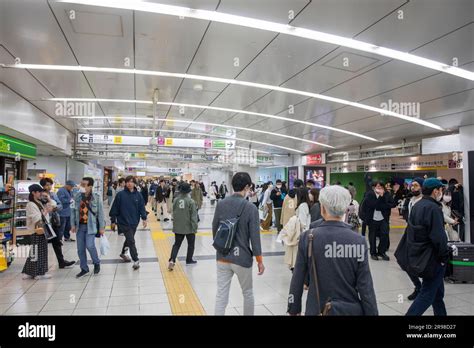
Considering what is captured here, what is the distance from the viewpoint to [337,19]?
383 cm

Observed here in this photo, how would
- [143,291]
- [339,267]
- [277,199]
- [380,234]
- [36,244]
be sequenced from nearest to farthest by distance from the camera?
1. [339,267]
2. [143,291]
3. [36,244]
4. [380,234]
5. [277,199]

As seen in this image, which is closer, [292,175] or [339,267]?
[339,267]

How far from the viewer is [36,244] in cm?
511

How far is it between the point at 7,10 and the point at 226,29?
8.85ft

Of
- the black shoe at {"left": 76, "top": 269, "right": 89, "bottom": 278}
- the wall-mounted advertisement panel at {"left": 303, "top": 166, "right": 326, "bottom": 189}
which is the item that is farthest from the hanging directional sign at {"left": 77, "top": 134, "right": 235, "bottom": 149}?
the wall-mounted advertisement panel at {"left": 303, "top": 166, "right": 326, "bottom": 189}

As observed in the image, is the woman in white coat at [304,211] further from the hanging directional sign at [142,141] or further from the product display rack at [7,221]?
the hanging directional sign at [142,141]

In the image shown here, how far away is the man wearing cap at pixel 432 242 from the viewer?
9.71 feet

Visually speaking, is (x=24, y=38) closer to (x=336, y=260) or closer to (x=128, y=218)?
(x=128, y=218)

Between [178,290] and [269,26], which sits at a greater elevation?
[269,26]

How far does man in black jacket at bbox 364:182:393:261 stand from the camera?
6.56 meters

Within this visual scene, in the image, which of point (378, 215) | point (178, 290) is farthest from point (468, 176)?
point (178, 290)

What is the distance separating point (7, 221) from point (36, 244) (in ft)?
7.56

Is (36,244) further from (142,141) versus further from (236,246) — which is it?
(142,141)

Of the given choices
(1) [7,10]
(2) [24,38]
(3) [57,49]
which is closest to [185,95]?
(3) [57,49]
